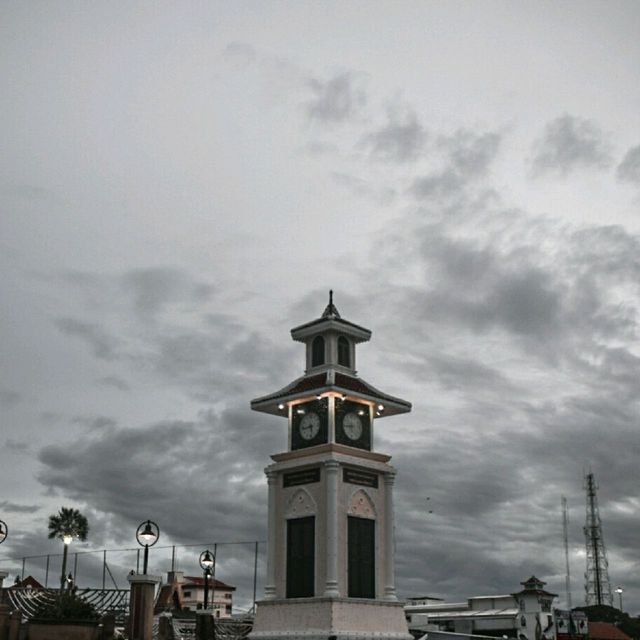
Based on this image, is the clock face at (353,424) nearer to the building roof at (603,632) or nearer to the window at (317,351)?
the window at (317,351)

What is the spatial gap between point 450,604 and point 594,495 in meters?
Answer: 52.9

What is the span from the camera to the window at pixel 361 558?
4272cm

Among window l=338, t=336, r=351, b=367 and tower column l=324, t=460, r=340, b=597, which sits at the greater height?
window l=338, t=336, r=351, b=367

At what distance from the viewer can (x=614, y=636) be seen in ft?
321

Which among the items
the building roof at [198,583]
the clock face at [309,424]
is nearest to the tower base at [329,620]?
the clock face at [309,424]

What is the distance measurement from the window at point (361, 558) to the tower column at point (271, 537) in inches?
161

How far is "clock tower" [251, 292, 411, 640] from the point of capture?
41781mm

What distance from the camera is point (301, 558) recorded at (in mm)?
43344

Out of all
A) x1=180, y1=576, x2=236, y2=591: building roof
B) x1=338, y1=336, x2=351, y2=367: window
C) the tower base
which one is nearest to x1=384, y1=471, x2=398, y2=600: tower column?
the tower base

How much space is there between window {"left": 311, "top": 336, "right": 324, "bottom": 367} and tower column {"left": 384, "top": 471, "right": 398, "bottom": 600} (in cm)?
696

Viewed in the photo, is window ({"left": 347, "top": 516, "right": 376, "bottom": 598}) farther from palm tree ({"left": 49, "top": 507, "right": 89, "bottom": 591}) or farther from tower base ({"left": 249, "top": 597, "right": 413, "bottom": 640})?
palm tree ({"left": 49, "top": 507, "right": 89, "bottom": 591})

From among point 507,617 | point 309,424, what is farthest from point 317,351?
point 507,617

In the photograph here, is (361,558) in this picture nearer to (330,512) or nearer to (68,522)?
(330,512)

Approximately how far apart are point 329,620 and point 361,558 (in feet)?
12.6
